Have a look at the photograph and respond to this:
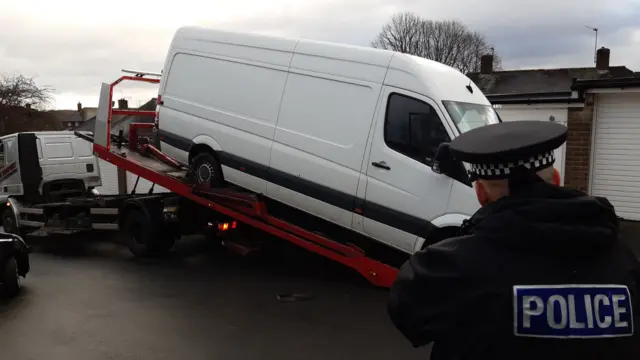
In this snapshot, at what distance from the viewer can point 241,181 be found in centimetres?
739

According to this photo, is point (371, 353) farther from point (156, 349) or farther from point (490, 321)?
point (490, 321)

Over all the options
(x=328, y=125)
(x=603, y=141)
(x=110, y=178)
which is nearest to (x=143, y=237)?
(x=328, y=125)

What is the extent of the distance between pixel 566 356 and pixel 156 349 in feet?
15.1

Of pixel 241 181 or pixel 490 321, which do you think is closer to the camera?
pixel 490 321

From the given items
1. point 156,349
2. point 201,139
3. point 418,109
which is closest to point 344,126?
point 418,109

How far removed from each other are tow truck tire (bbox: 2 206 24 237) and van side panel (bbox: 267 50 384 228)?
7036 mm

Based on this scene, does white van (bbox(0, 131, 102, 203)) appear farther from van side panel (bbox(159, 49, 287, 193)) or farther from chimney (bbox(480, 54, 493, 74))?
chimney (bbox(480, 54, 493, 74))

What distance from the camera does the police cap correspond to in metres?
1.53

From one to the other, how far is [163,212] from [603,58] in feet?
64.0

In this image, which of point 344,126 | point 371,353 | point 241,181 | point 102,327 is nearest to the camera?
point 371,353

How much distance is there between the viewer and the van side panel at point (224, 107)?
23.2ft

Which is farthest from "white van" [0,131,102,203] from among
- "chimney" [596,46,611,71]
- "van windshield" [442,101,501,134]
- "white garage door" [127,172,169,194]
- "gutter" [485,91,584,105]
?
"chimney" [596,46,611,71]

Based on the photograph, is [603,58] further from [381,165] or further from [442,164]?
[442,164]

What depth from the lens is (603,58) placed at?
71.5ft
